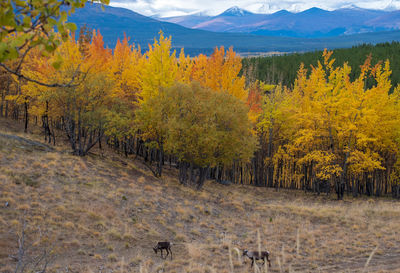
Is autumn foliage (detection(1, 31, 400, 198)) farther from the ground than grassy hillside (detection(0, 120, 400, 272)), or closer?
farther from the ground

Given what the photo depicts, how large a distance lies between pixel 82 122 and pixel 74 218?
44.9 feet

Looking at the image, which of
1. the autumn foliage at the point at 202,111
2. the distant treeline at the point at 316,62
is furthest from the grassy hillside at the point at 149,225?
the distant treeline at the point at 316,62

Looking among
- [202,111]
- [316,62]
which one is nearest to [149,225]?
[202,111]

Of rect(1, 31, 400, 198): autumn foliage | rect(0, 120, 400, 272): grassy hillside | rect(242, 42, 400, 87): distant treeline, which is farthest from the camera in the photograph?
rect(242, 42, 400, 87): distant treeline

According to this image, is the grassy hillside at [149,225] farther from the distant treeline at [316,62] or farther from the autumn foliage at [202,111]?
the distant treeline at [316,62]

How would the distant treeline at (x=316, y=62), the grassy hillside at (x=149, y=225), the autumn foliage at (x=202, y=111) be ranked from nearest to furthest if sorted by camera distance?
the grassy hillside at (x=149, y=225) → the autumn foliage at (x=202, y=111) → the distant treeline at (x=316, y=62)

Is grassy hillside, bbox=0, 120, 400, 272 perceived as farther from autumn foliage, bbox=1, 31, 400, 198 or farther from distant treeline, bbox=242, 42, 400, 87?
distant treeline, bbox=242, 42, 400, 87

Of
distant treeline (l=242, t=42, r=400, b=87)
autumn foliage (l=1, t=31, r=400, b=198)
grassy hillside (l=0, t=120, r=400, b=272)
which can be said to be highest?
distant treeline (l=242, t=42, r=400, b=87)

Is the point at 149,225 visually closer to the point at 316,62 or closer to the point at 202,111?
the point at 202,111

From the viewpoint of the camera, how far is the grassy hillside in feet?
39.4

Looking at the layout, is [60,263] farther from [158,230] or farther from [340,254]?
[340,254]

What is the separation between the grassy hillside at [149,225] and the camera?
12008 millimetres

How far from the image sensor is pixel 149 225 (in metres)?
16.7

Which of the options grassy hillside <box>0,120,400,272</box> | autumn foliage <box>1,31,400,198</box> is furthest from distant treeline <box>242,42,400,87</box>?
grassy hillside <box>0,120,400,272</box>
